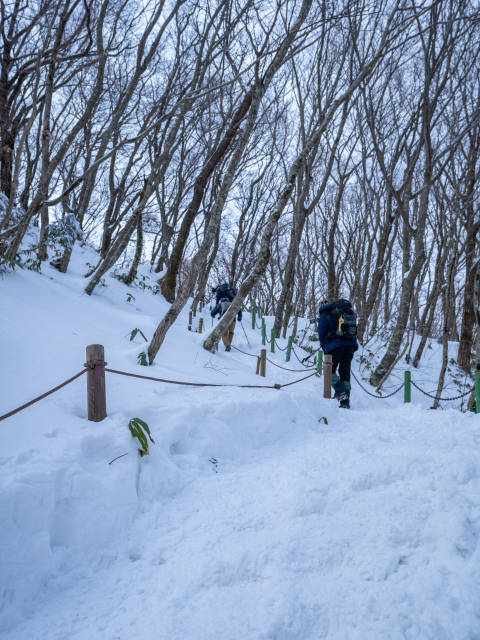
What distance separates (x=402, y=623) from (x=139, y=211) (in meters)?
8.97

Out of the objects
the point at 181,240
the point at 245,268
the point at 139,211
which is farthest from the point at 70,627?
the point at 245,268

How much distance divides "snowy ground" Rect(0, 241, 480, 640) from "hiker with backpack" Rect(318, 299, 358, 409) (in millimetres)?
1940

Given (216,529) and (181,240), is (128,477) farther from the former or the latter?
(181,240)

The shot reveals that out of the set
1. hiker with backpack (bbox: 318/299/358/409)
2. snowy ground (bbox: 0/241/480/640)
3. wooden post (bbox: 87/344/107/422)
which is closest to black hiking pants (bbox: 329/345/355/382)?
hiker with backpack (bbox: 318/299/358/409)

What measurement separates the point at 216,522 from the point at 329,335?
13.7ft

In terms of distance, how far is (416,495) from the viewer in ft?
8.23

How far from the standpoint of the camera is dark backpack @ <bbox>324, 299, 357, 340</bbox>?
5.79m

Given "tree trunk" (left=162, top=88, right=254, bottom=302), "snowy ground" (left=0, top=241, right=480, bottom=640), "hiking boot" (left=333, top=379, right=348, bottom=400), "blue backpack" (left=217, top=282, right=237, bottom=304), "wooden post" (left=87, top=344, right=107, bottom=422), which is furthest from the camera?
"blue backpack" (left=217, top=282, right=237, bottom=304)

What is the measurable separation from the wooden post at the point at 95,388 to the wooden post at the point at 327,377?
3753 millimetres

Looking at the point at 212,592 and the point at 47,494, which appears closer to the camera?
the point at 212,592

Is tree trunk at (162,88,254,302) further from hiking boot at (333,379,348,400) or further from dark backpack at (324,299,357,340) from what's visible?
hiking boot at (333,379,348,400)

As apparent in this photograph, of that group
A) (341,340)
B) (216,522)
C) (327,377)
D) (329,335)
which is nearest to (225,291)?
(329,335)

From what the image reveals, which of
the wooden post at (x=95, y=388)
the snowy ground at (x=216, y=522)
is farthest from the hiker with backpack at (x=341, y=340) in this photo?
the wooden post at (x=95, y=388)

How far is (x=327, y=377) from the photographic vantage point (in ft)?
18.6
